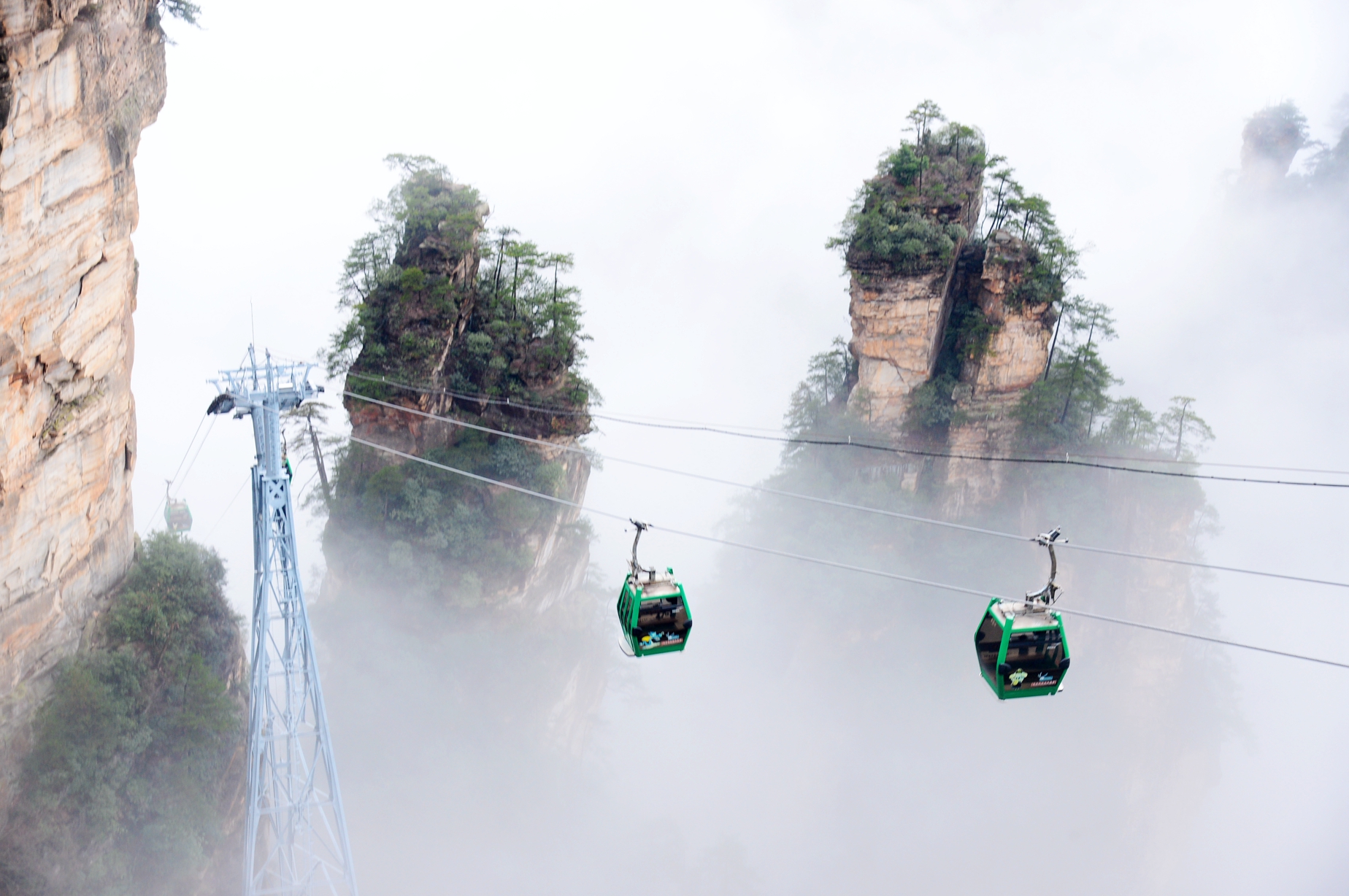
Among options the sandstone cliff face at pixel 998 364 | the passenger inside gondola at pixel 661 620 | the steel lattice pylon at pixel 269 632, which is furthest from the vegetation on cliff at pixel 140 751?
the sandstone cliff face at pixel 998 364

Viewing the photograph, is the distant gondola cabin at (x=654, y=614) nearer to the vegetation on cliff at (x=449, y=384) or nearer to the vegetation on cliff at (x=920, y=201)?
the vegetation on cliff at (x=449, y=384)

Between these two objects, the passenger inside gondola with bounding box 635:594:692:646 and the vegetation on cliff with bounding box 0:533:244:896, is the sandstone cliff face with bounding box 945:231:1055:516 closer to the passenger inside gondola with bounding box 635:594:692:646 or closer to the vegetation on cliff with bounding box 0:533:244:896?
the passenger inside gondola with bounding box 635:594:692:646

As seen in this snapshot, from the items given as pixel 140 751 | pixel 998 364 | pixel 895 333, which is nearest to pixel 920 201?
pixel 895 333

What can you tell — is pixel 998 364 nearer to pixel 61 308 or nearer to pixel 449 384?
pixel 449 384

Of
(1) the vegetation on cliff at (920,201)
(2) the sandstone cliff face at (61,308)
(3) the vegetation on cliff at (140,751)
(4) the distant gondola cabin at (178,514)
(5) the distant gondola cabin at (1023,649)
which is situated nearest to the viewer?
(5) the distant gondola cabin at (1023,649)

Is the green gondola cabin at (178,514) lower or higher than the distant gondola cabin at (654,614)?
lower

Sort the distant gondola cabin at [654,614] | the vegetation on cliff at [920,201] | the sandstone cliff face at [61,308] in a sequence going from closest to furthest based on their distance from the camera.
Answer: the distant gondola cabin at [654,614] → the sandstone cliff face at [61,308] → the vegetation on cliff at [920,201]

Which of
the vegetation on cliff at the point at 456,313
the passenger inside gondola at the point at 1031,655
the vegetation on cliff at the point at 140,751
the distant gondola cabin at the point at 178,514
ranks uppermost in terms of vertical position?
the vegetation on cliff at the point at 456,313
